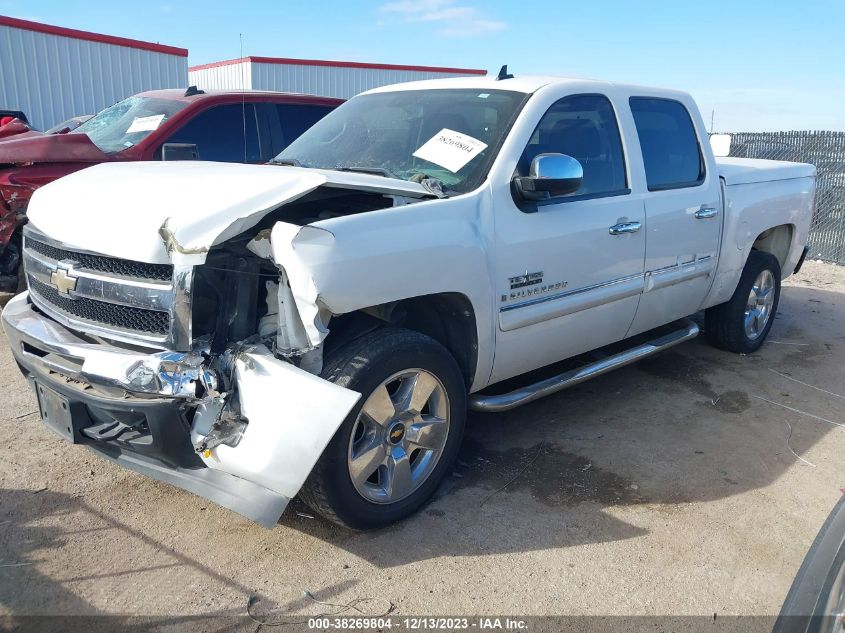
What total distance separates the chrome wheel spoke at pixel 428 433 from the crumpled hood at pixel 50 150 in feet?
13.7

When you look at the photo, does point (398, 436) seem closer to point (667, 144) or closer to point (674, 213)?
point (674, 213)

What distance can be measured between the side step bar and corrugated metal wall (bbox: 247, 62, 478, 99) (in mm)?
15685

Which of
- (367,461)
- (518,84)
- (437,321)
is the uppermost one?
(518,84)

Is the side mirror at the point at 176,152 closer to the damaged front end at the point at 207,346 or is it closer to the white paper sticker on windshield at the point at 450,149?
the damaged front end at the point at 207,346

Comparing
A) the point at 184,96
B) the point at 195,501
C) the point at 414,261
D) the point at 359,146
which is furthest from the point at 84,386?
the point at 184,96

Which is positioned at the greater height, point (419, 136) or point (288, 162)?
point (419, 136)

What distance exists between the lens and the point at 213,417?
8.81ft

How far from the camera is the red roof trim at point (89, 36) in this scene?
1273 centimetres

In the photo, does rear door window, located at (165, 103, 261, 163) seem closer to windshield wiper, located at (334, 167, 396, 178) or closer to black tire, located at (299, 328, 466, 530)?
windshield wiper, located at (334, 167, 396, 178)

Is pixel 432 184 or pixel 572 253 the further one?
pixel 572 253

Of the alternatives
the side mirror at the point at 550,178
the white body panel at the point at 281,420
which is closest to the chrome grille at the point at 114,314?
→ the white body panel at the point at 281,420

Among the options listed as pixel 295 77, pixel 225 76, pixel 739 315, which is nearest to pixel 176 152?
pixel 739 315

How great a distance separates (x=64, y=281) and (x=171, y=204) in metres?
0.64

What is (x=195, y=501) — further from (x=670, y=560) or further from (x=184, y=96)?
(x=184, y=96)
